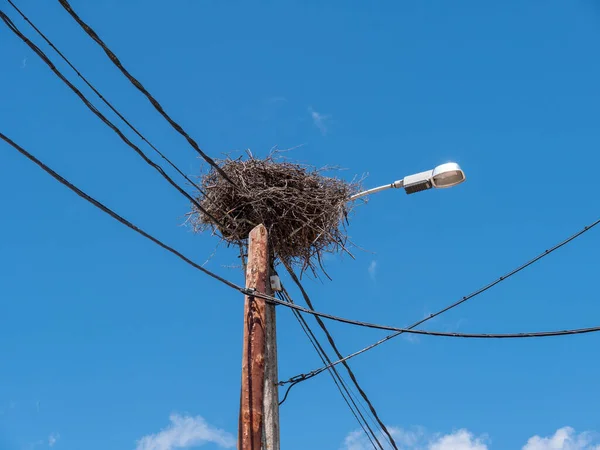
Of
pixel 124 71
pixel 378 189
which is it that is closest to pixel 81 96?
pixel 124 71

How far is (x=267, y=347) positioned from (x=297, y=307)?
15.0 inches

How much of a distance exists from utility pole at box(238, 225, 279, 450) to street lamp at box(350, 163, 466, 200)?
139 cm

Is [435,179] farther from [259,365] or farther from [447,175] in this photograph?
[259,365]

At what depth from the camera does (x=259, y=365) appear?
514 centimetres

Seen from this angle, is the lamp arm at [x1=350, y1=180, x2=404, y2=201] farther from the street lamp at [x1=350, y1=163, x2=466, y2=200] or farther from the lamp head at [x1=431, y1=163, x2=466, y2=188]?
the lamp head at [x1=431, y1=163, x2=466, y2=188]

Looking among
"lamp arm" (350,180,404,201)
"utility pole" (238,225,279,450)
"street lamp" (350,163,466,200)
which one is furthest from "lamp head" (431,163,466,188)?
"utility pole" (238,225,279,450)

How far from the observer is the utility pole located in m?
4.89

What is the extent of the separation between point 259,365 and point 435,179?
2226mm

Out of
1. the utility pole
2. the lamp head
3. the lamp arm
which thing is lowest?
the utility pole

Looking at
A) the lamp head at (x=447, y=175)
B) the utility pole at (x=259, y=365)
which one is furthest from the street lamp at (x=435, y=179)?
the utility pole at (x=259, y=365)

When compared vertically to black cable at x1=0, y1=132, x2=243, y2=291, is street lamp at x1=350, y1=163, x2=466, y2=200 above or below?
above

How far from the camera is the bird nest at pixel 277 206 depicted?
21.0ft

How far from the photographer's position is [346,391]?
6797 mm

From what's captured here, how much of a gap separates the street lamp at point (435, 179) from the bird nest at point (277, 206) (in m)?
0.63
